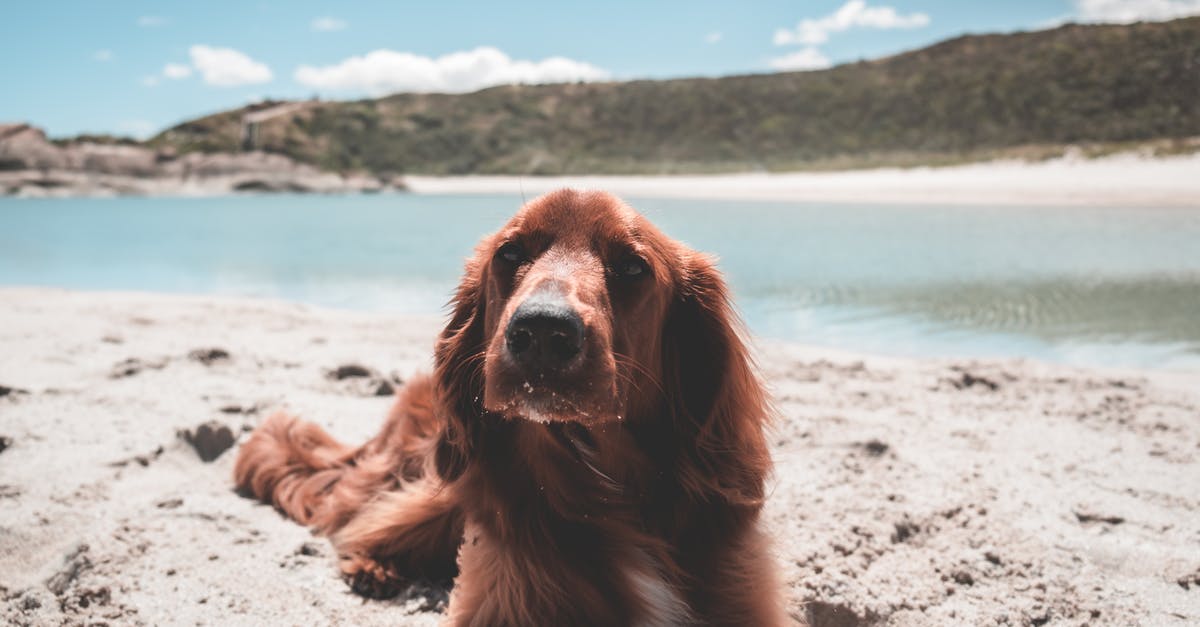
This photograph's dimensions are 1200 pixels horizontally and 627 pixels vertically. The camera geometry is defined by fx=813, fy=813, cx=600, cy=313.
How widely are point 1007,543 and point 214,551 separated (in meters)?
3.26

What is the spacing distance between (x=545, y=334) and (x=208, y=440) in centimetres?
312

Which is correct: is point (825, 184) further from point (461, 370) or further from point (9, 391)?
point (461, 370)

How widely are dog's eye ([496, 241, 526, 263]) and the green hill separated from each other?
38.7 meters

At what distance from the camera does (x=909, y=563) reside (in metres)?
3.24

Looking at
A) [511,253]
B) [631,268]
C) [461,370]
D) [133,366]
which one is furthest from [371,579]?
[133,366]

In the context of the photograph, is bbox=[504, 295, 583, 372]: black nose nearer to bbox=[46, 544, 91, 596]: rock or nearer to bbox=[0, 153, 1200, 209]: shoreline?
bbox=[0, 153, 1200, 209]: shoreline

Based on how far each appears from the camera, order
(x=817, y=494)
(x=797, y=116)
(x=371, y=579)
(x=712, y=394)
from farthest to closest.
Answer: (x=797, y=116)
(x=817, y=494)
(x=371, y=579)
(x=712, y=394)

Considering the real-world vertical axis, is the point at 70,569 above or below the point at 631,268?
below

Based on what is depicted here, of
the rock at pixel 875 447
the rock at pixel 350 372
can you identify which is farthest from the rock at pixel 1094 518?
the rock at pixel 350 372

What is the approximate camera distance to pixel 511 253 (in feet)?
8.04

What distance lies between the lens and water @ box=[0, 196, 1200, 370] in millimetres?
8617

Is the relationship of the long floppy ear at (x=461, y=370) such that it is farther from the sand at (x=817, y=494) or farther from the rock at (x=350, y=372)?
the rock at (x=350, y=372)

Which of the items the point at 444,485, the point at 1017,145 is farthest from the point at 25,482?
the point at 1017,145

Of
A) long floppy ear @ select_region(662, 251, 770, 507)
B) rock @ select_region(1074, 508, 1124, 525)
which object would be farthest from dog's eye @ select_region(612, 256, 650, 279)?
rock @ select_region(1074, 508, 1124, 525)
